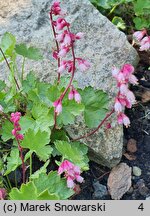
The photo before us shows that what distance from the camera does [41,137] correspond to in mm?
2568

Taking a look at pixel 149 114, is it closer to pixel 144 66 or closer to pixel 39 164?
pixel 144 66

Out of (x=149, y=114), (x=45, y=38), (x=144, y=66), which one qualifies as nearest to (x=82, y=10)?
(x=45, y=38)

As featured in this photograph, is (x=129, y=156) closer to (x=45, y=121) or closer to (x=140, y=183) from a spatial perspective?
(x=140, y=183)

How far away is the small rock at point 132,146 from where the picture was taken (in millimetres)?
3225

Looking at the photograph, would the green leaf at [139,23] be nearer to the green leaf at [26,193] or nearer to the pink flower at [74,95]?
the pink flower at [74,95]

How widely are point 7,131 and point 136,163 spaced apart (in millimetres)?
810

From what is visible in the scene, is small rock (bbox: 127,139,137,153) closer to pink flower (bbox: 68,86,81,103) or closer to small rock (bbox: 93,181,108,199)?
small rock (bbox: 93,181,108,199)

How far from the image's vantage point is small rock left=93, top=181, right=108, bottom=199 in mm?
3037

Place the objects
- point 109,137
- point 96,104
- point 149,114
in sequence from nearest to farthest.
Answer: point 96,104 → point 109,137 → point 149,114

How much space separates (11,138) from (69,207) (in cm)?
75

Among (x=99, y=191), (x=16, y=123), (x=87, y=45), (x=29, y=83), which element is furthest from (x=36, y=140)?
(x=87, y=45)

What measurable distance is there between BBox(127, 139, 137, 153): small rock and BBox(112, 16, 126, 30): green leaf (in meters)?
0.92

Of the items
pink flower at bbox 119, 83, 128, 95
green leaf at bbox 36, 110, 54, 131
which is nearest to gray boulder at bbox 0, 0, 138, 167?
green leaf at bbox 36, 110, 54, 131

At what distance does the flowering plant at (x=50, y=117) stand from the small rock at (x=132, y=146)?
0.28 m
